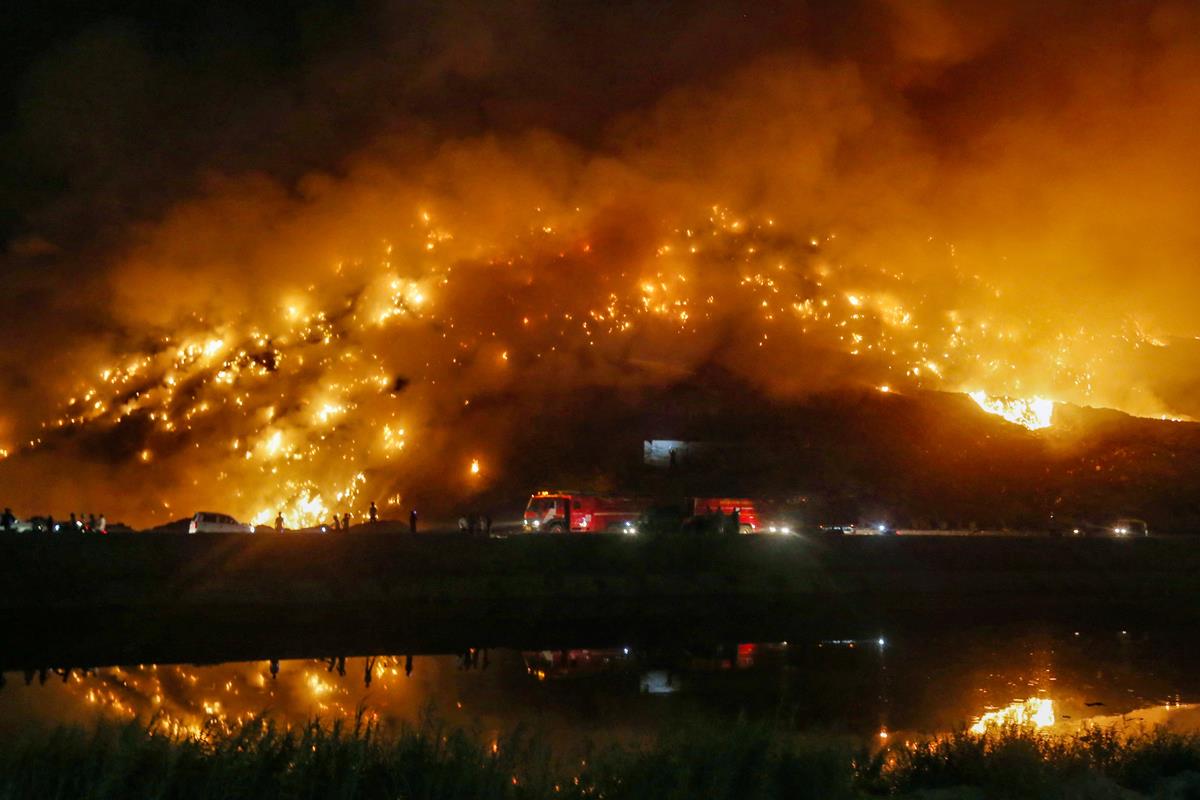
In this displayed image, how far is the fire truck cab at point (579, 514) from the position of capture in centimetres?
4575

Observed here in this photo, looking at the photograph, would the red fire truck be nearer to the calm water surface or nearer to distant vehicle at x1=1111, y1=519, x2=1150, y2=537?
distant vehicle at x1=1111, y1=519, x2=1150, y2=537

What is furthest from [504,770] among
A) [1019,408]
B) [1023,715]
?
[1019,408]

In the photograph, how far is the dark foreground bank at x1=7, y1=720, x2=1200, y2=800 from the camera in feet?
26.0

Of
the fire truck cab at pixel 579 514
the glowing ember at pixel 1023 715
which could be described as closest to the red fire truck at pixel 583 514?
the fire truck cab at pixel 579 514

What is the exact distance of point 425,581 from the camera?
31719 millimetres

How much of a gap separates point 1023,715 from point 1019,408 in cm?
6612

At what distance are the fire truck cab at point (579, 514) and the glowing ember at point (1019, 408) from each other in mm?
40491

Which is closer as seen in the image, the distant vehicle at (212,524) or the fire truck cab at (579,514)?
the distant vehicle at (212,524)

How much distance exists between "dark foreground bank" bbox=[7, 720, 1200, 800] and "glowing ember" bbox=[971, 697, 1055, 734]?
15.9 feet

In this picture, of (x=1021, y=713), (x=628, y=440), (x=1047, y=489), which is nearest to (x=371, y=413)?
(x=628, y=440)

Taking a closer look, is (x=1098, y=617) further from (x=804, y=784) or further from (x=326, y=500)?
(x=326, y=500)

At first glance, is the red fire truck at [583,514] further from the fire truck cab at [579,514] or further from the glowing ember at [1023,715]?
the glowing ember at [1023,715]

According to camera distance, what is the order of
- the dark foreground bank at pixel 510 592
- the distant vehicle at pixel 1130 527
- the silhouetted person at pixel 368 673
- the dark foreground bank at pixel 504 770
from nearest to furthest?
1. the dark foreground bank at pixel 504 770
2. the silhouetted person at pixel 368 673
3. the dark foreground bank at pixel 510 592
4. the distant vehicle at pixel 1130 527

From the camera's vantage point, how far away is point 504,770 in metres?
8.48
